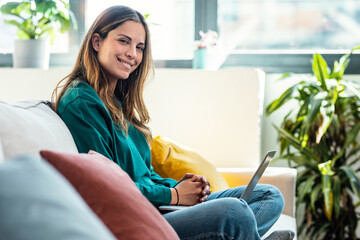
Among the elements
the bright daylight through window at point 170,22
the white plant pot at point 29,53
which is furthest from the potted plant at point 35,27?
the bright daylight through window at point 170,22

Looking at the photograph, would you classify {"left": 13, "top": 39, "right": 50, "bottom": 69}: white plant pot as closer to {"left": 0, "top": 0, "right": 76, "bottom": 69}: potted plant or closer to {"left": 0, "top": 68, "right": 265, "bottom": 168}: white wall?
{"left": 0, "top": 0, "right": 76, "bottom": 69}: potted plant

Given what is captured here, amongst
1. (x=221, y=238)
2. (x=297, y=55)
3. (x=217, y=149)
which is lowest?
(x=217, y=149)

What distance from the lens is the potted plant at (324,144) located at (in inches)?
112

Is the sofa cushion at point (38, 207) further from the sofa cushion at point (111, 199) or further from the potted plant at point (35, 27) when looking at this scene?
the potted plant at point (35, 27)

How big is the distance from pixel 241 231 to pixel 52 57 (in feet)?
8.32

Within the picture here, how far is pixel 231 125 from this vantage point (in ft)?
9.07

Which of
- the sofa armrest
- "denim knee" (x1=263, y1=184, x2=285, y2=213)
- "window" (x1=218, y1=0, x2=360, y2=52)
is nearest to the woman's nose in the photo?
"denim knee" (x1=263, y1=184, x2=285, y2=213)

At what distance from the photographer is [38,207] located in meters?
0.52

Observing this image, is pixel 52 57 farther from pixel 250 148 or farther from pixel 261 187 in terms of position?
pixel 261 187

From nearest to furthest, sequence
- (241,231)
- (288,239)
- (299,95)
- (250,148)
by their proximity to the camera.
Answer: (241,231), (288,239), (250,148), (299,95)

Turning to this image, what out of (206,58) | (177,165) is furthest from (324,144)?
(177,165)

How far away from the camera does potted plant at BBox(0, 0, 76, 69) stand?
3088mm

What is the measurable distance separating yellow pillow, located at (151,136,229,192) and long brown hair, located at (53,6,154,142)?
0.84 ft

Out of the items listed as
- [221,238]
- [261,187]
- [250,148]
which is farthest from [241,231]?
[250,148]
